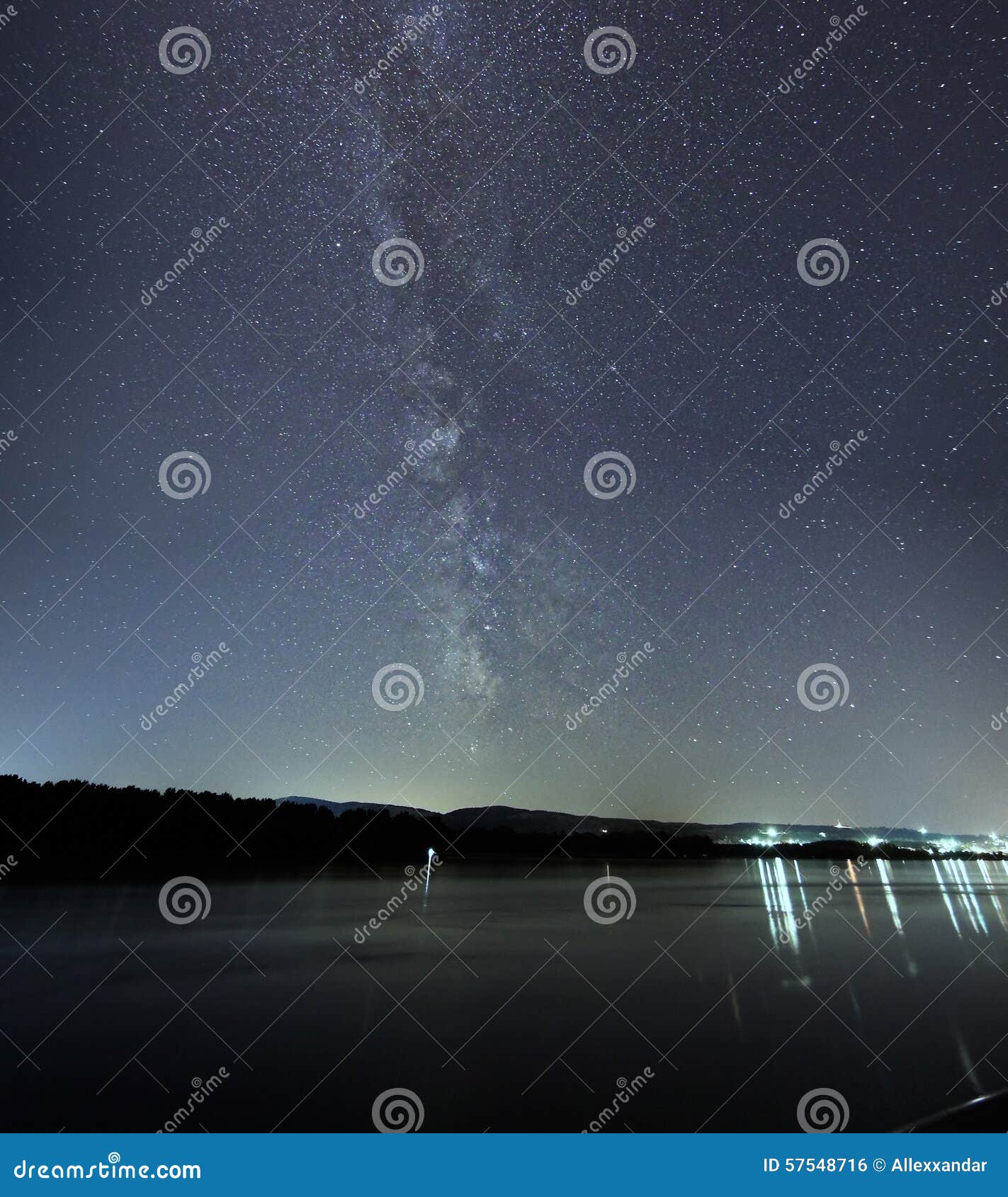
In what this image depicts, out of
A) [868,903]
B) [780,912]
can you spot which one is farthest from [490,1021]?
[868,903]

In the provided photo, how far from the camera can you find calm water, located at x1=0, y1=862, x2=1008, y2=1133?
8398 millimetres

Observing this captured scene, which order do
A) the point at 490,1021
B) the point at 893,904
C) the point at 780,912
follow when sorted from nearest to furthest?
the point at 490,1021
the point at 780,912
the point at 893,904

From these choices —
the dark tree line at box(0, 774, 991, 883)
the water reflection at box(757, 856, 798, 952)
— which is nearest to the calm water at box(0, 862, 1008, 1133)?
the water reflection at box(757, 856, 798, 952)

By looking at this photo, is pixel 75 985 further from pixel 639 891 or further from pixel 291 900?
pixel 639 891

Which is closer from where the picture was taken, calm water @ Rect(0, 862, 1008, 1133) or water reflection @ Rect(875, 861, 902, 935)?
calm water @ Rect(0, 862, 1008, 1133)

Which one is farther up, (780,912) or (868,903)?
(868,903)

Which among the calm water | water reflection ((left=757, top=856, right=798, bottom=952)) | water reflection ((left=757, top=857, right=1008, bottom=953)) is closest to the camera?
the calm water

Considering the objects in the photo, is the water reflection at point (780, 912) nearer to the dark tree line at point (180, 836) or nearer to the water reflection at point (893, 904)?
the water reflection at point (893, 904)

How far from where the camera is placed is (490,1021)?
40.3 feet

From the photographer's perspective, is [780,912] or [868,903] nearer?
[780,912]

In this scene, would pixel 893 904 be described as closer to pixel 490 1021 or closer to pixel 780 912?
pixel 780 912

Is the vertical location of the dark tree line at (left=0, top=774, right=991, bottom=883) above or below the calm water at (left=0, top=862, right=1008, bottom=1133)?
above

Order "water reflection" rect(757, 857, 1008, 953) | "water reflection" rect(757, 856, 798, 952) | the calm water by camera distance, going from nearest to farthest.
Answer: the calm water < "water reflection" rect(757, 856, 798, 952) < "water reflection" rect(757, 857, 1008, 953)

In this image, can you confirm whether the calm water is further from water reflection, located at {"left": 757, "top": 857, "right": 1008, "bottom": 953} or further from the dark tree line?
the dark tree line
